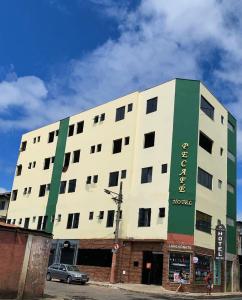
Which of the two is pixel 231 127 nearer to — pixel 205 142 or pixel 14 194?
pixel 205 142

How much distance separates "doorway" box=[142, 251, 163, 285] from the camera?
131ft

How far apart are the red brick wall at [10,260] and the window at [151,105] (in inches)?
1095

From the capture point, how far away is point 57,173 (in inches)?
2127

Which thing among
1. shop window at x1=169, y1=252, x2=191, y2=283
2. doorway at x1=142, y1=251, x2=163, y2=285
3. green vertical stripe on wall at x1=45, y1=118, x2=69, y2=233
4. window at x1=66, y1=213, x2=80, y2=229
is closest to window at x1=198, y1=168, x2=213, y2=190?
shop window at x1=169, y1=252, x2=191, y2=283

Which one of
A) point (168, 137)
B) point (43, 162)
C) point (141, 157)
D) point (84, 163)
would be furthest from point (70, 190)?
point (168, 137)

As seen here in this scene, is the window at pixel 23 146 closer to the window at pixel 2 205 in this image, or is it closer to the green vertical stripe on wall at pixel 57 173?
the green vertical stripe on wall at pixel 57 173

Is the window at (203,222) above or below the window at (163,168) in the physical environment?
below

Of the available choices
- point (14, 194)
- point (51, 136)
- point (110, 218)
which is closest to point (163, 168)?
point (110, 218)

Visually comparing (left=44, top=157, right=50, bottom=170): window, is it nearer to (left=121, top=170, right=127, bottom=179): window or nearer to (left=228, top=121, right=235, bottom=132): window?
(left=121, top=170, right=127, bottom=179): window

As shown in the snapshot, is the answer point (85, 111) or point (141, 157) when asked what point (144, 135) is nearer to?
point (141, 157)

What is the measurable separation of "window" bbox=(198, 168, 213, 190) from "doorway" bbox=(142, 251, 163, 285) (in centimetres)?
817

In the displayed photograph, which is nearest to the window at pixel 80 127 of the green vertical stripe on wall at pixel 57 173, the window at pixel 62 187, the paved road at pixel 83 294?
the green vertical stripe on wall at pixel 57 173

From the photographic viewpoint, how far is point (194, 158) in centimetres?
4188

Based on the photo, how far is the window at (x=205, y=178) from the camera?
4253cm
